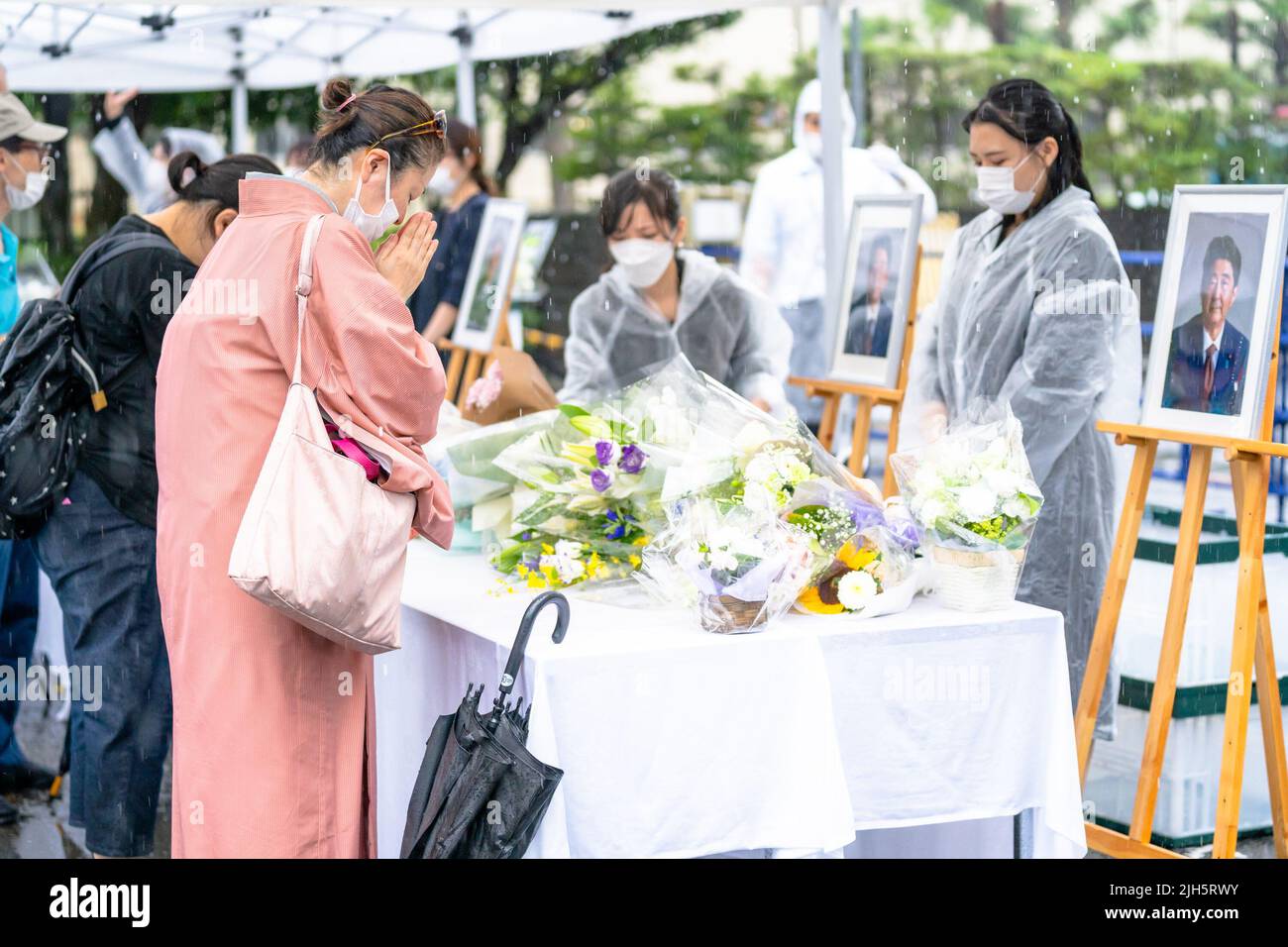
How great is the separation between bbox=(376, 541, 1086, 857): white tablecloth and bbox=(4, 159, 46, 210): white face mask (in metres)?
2.03

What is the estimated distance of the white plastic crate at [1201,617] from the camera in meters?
3.61

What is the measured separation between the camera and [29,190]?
419cm

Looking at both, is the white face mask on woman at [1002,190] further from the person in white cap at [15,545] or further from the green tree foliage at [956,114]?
the green tree foliage at [956,114]

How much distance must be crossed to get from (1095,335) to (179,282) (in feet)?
6.72

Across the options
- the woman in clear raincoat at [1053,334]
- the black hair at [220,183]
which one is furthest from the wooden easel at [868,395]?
the black hair at [220,183]

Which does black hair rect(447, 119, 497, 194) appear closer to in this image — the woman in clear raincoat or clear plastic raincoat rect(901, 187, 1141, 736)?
clear plastic raincoat rect(901, 187, 1141, 736)

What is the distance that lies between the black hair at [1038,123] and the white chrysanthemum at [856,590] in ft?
4.61

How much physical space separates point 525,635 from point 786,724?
484 millimetres

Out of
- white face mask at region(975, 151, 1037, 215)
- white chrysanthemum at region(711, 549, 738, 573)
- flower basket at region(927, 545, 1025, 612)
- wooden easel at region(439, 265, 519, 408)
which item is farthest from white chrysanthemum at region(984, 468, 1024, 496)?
wooden easel at region(439, 265, 519, 408)

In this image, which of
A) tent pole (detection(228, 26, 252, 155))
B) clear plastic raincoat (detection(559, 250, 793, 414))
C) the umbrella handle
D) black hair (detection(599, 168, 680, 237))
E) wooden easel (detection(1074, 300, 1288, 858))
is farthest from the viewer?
tent pole (detection(228, 26, 252, 155))

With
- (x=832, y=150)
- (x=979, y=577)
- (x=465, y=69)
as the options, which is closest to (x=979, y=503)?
(x=979, y=577)

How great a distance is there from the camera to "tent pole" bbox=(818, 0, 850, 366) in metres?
4.64

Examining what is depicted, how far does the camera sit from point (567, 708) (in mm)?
2488
